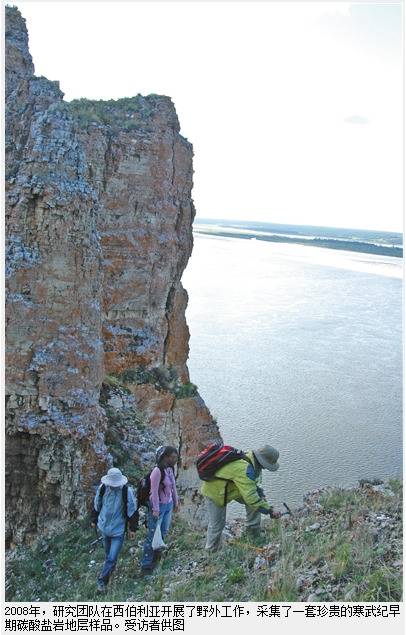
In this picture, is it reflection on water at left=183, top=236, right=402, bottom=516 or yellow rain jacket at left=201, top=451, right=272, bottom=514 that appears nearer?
yellow rain jacket at left=201, top=451, right=272, bottom=514

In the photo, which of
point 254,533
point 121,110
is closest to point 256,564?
point 254,533

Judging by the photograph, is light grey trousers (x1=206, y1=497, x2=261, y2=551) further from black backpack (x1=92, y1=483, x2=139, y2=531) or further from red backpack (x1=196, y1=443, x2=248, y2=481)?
black backpack (x1=92, y1=483, x2=139, y2=531)

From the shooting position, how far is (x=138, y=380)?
42.4 ft

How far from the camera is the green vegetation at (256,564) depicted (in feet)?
16.8

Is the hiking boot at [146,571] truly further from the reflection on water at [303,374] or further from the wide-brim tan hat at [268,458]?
the reflection on water at [303,374]

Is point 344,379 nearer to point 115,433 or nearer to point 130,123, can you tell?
point 130,123

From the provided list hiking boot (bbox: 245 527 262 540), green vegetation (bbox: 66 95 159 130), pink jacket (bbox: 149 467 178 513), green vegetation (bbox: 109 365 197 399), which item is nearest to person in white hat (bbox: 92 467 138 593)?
pink jacket (bbox: 149 467 178 513)

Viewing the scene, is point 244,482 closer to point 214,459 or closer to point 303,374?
point 214,459

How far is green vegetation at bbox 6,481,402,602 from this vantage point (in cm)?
513

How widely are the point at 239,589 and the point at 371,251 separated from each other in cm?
10717

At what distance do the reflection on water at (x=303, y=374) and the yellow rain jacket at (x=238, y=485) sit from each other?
14.0 m

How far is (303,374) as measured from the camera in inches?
1240

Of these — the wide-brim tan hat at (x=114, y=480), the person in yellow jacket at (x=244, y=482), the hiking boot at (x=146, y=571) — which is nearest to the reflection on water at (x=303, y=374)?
the hiking boot at (x=146, y=571)

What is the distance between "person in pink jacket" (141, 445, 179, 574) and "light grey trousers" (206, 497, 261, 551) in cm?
47
